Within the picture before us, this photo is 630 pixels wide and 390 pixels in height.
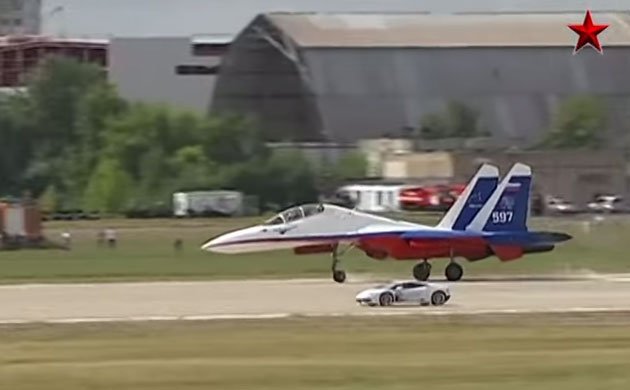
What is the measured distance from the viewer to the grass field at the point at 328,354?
84.9 feet

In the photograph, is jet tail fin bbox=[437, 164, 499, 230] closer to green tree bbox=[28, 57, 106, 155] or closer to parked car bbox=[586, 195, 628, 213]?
parked car bbox=[586, 195, 628, 213]

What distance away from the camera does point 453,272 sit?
5322 cm

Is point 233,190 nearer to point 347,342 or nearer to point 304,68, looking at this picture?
point 304,68

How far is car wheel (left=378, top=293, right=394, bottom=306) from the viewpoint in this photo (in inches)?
1644

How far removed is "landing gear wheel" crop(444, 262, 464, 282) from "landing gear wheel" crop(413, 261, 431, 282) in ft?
1.92

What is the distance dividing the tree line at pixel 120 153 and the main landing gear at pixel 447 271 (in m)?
51.3

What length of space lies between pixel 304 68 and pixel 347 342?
114 metres

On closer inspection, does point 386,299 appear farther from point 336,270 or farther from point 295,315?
point 336,270

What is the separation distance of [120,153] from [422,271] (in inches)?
2740

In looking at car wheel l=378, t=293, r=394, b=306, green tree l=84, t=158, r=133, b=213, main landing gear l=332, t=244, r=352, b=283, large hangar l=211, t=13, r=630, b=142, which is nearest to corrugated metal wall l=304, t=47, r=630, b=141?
large hangar l=211, t=13, r=630, b=142

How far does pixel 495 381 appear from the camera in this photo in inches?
1008

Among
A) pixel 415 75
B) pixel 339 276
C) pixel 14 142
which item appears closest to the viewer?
pixel 339 276

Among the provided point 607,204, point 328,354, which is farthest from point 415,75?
point 328,354

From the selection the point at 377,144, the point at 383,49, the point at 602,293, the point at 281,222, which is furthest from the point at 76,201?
the point at 602,293
